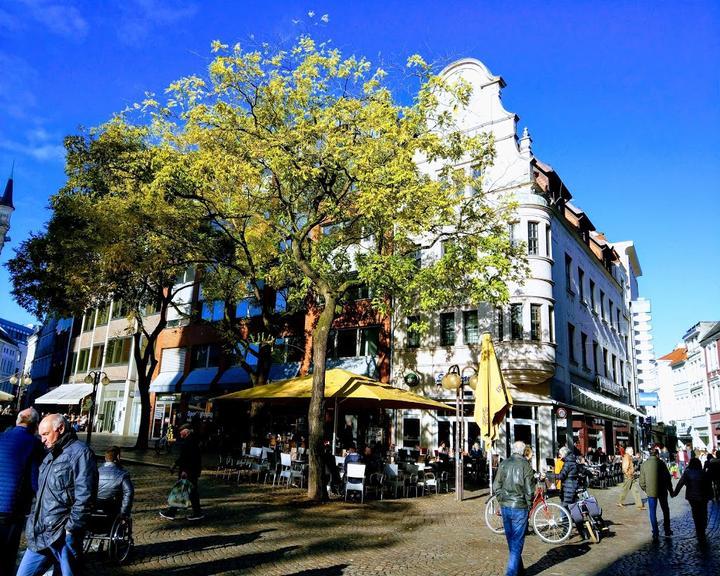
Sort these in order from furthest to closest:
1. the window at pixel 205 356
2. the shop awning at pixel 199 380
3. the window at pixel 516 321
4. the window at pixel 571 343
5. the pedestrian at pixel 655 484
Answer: the window at pixel 205 356 < the shop awning at pixel 199 380 < the window at pixel 571 343 < the window at pixel 516 321 < the pedestrian at pixel 655 484

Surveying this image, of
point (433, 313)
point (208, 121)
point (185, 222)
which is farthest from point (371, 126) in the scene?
point (433, 313)

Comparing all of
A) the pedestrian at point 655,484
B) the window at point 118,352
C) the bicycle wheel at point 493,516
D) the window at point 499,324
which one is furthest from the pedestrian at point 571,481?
the window at point 118,352

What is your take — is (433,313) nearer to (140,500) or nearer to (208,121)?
(208,121)

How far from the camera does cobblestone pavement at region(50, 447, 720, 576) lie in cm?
755

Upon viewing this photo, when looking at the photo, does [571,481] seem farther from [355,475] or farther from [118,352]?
[118,352]

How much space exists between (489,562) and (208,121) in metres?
12.2

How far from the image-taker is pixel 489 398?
43.0ft

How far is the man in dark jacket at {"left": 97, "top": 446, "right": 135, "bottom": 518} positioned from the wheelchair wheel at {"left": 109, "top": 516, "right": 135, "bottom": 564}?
0.38ft

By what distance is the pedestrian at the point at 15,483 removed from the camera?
460 centimetres

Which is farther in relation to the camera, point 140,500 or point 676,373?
point 676,373

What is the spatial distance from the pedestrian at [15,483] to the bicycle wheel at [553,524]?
8.34m

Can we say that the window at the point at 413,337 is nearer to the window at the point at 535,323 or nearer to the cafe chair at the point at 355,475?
the window at the point at 535,323

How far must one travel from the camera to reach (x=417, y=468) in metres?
15.7

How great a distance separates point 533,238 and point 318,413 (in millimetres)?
14734
